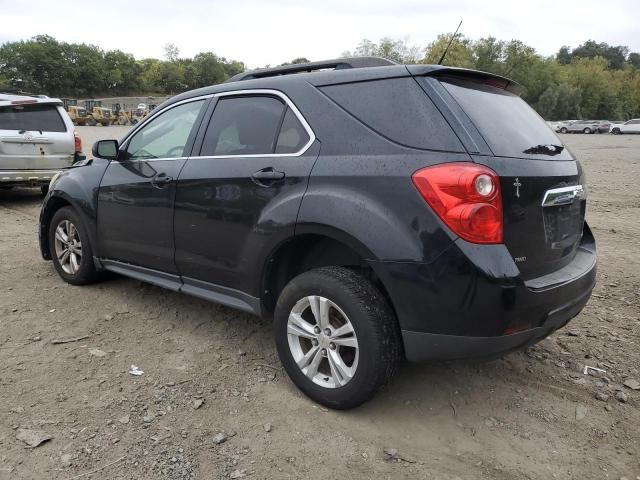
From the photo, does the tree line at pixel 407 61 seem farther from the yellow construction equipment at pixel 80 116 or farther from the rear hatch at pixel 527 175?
the rear hatch at pixel 527 175

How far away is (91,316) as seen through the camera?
4.05m

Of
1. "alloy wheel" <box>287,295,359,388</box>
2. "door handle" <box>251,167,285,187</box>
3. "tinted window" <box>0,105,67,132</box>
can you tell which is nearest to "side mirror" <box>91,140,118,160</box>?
"door handle" <box>251,167,285,187</box>

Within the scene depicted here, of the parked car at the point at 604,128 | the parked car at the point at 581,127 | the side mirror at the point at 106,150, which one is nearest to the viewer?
the side mirror at the point at 106,150

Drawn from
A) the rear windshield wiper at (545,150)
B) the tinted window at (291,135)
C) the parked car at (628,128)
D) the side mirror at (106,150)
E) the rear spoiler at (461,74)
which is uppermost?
the rear spoiler at (461,74)

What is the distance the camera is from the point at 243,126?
130 inches

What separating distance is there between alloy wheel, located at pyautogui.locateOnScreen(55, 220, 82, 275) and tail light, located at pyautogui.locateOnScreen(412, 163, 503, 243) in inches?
132

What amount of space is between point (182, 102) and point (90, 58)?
5489 inches

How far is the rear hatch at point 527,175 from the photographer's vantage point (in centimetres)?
243

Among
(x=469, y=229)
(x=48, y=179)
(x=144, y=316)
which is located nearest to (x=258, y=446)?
(x=469, y=229)

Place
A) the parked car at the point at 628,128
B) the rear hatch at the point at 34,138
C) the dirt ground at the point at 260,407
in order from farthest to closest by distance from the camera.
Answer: the parked car at the point at 628,128 → the rear hatch at the point at 34,138 → the dirt ground at the point at 260,407

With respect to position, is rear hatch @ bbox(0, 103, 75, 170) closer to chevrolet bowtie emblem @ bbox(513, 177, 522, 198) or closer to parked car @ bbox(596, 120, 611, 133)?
chevrolet bowtie emblem @ bbox(513, 177, 522, 198)

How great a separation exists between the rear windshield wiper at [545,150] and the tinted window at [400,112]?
1.68ft

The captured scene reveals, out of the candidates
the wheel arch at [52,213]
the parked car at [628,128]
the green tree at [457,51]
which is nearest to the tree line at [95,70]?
the green tree at [457,51]

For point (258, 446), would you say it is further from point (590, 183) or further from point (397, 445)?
point (590, 183)
